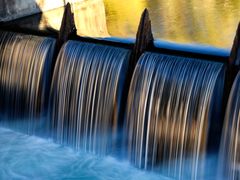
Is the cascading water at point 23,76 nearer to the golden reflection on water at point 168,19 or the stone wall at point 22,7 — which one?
the golden reflection on water at point 168,19

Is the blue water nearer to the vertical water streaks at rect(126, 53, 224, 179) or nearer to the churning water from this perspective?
the churning water

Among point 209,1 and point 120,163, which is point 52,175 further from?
point 209,1

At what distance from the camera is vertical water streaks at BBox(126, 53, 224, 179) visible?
11.3 metres

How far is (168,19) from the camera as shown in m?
22.5

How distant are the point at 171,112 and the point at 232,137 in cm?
180

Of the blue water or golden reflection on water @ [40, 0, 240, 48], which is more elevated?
golden reflection on water @ [40, 0, 240, 48]

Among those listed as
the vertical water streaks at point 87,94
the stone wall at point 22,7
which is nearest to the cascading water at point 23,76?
the vertical water streaks at point 87,94

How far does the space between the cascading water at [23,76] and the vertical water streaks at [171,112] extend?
359 cm

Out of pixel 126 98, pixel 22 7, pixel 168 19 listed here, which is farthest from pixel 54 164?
pixel 22 7

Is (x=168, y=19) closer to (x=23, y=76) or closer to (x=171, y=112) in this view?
(x=23, y=76)

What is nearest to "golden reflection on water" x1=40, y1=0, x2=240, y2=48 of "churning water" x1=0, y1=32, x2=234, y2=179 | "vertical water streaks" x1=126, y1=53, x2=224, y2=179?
"churning water" x1=0, y1=32, x2=234, y2=179

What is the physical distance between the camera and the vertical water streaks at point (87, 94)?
43.3ft

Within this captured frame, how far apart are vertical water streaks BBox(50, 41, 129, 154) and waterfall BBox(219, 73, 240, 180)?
338 cm

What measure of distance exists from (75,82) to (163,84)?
310cm
